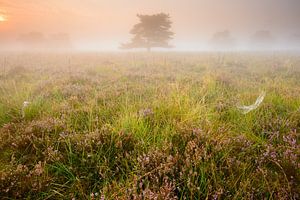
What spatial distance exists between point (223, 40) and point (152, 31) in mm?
38811

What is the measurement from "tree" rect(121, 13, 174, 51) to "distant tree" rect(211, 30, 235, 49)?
3519 cm

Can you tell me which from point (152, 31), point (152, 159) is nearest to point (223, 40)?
point (152, 31)

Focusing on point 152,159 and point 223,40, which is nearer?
point 152,159

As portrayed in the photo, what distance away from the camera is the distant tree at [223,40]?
7069 centimetres

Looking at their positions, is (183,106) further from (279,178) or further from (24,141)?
(24,141)

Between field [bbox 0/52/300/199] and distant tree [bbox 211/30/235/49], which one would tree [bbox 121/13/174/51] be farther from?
field [bbox 0/52/300/199]

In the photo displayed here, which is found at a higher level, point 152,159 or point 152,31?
point 152,31

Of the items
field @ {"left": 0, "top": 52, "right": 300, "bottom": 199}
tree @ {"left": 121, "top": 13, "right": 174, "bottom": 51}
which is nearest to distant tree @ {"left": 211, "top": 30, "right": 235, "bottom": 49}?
tree @ {"left": 121, "top": 13, "right": 174, "bottom": 51}

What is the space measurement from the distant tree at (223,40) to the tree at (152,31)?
35.2 meters

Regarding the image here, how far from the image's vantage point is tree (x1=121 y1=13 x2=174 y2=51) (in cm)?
4188

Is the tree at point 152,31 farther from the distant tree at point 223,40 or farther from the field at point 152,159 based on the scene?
the field at point 152,159

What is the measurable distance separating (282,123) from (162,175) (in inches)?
95.7

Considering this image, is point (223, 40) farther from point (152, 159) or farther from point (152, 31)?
point (152, 159)

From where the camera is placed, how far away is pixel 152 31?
4216cm
